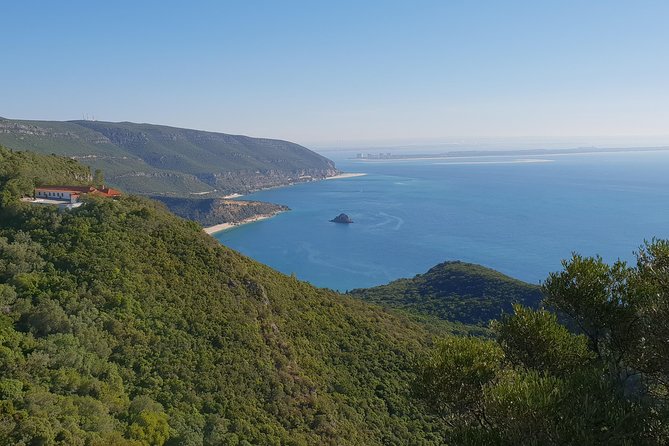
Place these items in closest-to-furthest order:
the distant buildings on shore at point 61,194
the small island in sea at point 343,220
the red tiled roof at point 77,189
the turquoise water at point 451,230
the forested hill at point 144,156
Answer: the distant buildings on shore at point 61,194
the red tiled roof at point 77,189
the turquoise water at point 451,230
the small island in sea at point 343,220
the forested hill at point 144,156

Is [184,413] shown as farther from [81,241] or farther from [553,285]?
[553,285]

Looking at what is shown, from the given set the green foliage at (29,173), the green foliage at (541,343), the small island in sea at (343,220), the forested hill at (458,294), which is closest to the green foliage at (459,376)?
the green foliage at (541,343)

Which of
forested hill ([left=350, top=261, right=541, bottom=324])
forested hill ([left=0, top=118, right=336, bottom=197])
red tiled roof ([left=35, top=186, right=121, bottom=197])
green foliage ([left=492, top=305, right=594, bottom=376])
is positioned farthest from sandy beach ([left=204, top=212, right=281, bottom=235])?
green foliage ([left=492, top=305, right=594, bottom=376])

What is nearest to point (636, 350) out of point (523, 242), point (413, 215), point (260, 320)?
point (260, 320)

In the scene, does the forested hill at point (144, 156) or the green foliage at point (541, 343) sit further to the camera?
the forested hill at point (144, 156)

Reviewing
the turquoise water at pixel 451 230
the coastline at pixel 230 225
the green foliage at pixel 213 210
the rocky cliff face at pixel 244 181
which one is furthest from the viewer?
the rocky cliff face at pixel 244 181

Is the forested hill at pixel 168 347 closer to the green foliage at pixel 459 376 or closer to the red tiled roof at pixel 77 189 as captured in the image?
the green foliage at pixel 459 376
